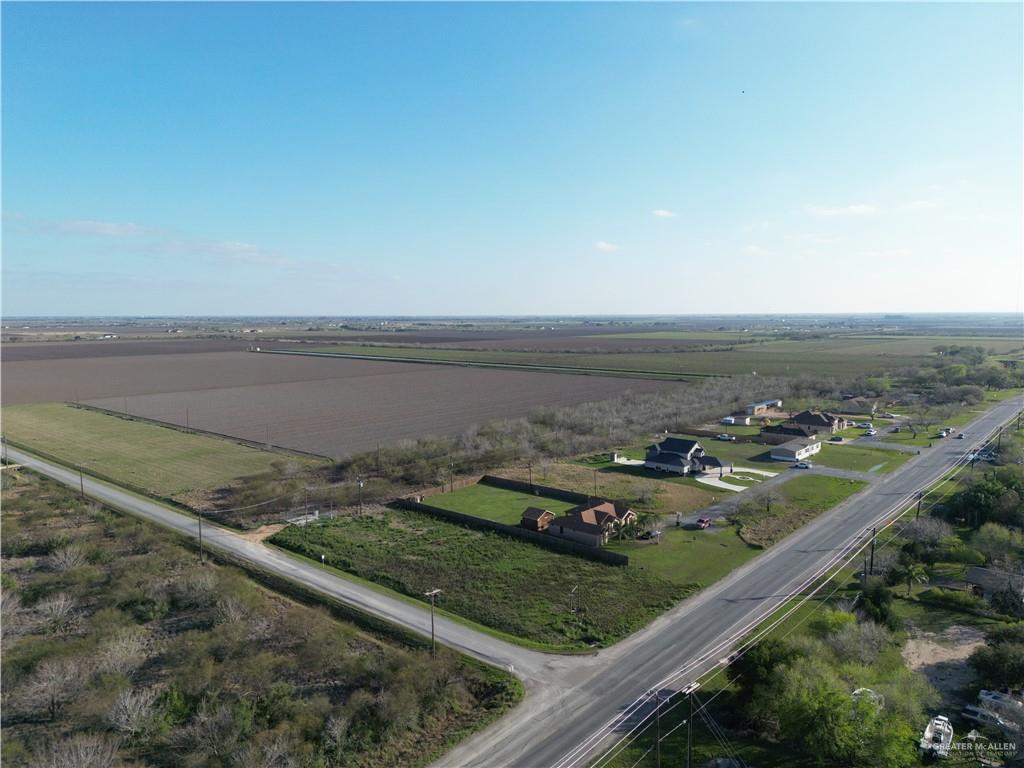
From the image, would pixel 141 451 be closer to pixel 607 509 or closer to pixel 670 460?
pixel 607 509

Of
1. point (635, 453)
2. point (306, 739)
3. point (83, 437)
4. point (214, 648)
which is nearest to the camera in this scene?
point (306, 739)

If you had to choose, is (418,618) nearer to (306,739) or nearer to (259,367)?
(306,739)

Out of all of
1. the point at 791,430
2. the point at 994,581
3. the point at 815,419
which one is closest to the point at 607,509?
the point at 994,581

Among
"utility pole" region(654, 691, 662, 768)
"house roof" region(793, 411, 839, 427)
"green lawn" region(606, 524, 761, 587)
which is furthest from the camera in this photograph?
"house roof" region(793, 411, 839, 427)

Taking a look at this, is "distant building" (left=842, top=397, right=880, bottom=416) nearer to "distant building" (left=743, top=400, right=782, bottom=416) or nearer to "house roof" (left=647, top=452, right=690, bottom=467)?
"distant building" (left=743, top=400, right=782, bottom=416)

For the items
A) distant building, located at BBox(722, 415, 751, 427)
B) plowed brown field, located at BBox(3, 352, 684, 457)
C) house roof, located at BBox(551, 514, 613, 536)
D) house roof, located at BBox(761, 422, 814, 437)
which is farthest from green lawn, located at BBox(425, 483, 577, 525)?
distant building, located at BBox(722, 415, 751, 427)

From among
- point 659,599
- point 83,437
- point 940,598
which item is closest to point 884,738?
point 659,599
